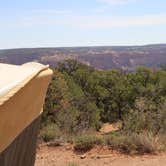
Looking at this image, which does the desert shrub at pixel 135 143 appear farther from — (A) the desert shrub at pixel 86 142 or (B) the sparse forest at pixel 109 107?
(A) the desert shrub at pixel 86 142

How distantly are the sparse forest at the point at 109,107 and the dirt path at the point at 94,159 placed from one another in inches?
9.6

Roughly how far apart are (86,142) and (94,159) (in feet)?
2.07

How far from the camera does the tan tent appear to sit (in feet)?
4.82

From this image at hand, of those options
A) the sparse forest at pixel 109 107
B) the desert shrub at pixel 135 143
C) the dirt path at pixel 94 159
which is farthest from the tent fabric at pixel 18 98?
the sparse forest at pixel 109 107

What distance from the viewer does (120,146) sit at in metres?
7.57

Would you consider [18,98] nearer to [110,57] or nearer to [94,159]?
[94,159]

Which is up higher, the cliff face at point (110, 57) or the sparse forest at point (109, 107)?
the sparse forest at point (109, 107)

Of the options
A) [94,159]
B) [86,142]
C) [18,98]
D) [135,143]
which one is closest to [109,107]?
[86,142]

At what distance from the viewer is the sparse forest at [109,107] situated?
782cm

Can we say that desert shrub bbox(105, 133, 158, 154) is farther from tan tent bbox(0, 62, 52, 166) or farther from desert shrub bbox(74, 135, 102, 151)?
tan tent bbox(0, 62, 52, 166)

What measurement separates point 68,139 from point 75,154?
81cm

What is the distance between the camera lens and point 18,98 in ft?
5.10

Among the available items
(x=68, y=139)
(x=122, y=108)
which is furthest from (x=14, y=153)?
(x=122, y=108)

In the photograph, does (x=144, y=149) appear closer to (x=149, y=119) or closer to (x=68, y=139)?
(x=68, y=139)
